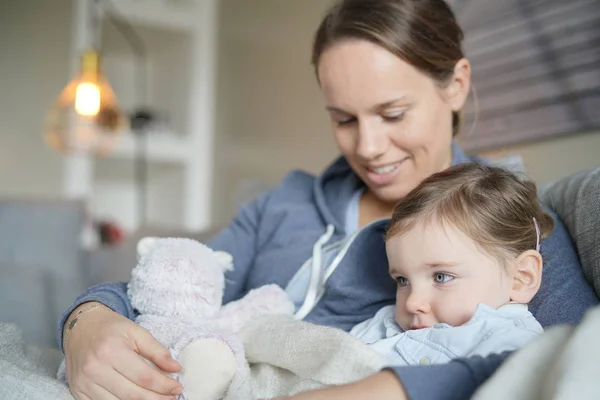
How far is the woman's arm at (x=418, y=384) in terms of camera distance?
665 millimetres

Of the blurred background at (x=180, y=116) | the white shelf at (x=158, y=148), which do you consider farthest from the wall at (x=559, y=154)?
the white shelf at (x=158, y=148)

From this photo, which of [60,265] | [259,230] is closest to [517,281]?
[259,230]

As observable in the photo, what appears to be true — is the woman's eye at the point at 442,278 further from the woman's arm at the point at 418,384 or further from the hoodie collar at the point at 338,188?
the hoodie collar at the point at 338,188

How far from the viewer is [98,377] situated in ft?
2.69

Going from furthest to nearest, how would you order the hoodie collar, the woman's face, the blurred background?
1. the blurred background
2. the hoodie collar
3. the woman's face

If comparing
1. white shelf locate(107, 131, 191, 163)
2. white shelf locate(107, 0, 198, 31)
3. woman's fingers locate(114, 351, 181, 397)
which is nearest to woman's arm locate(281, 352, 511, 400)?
woman's fingers locate(114, 351, 181, 397)

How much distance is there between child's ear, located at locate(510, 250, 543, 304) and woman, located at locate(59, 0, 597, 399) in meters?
0.04

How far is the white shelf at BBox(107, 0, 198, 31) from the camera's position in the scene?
3744 millimetres

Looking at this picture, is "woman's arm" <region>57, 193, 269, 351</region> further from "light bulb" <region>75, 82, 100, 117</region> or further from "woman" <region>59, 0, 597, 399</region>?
"light bulb" <region>75, 82, 100, 117</region>

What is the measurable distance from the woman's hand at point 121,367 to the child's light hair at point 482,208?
400mm

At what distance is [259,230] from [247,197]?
39.2 inches

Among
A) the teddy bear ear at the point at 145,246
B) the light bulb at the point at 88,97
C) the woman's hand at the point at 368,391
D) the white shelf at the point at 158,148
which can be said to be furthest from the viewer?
the white shelf at the point at 158,148

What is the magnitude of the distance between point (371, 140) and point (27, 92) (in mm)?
3243

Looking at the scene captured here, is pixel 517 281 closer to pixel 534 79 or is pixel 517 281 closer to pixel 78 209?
pixel 534 79
